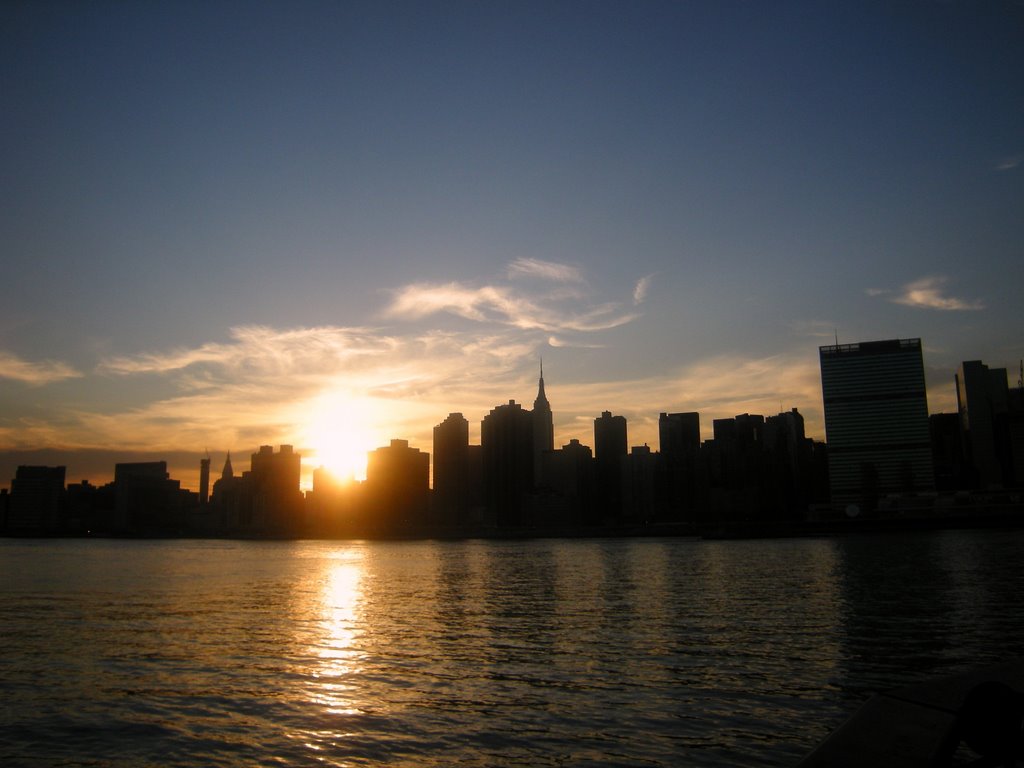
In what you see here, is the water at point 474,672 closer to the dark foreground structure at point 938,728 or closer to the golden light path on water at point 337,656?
the golden light path on water at point 337,656

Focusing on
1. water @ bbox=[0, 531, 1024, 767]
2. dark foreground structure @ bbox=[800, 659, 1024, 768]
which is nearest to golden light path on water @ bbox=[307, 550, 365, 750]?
water @ bbox=[0, 531, 1024, 767]

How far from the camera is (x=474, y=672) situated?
3291 centimetres

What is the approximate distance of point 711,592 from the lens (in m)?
71.0

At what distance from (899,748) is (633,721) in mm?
11397

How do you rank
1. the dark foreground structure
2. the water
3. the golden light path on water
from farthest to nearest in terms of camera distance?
1. the golden light path on water
2. the water
3. the dark foreground structure

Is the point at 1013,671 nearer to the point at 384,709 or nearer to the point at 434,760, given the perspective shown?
the point at 434,760

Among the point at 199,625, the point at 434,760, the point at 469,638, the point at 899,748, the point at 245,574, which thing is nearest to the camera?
the point at 899,748

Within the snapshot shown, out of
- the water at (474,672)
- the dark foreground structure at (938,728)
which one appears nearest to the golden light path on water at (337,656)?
the water at (474,672)

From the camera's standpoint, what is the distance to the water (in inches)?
854

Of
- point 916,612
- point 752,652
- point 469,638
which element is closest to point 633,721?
point 752,652

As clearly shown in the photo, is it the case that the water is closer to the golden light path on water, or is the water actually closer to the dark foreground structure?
the golden light path on water

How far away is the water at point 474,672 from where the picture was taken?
71.2 ft

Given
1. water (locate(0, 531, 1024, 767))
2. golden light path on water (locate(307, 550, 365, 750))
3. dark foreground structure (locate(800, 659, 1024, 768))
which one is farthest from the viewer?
golden light path on water (locate(307, 550, 365, 750))

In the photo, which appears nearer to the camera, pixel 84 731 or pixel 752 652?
pixel 84 731
